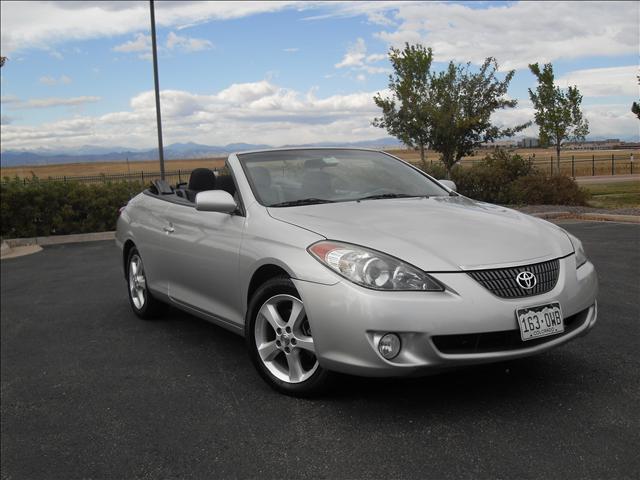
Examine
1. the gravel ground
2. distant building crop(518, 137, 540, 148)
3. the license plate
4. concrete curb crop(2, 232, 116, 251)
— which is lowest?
concrete curb crop(2, 232, 116, 251)

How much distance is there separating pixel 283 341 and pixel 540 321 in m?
1.49

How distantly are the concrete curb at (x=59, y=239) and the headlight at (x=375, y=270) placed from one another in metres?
13.1

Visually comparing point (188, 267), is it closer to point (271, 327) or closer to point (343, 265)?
point (271, 327)

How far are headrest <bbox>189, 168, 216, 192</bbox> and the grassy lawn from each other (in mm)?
12914

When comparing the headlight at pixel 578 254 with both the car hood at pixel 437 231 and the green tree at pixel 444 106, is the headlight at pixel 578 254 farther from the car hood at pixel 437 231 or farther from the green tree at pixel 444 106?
the green tree at pixel 444 106

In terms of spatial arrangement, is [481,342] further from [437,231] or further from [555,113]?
[555,113]


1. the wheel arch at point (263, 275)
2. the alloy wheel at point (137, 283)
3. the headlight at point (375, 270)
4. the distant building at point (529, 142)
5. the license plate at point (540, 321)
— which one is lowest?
the alloy wheel at point (137, 283)

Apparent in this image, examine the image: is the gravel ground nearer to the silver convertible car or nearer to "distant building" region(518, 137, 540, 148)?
"distant building" region(518, 137, 540, 148)

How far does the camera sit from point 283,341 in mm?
4109

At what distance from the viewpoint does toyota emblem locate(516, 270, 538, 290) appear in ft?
11.9

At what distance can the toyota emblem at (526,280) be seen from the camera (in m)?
3.63

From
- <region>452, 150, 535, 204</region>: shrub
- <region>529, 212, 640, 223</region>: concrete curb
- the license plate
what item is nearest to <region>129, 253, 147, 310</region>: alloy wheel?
the license plate

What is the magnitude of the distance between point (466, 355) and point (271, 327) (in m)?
1.32

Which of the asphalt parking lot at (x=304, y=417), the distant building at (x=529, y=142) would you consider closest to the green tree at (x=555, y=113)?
the distant building at (x=529, y=142)
